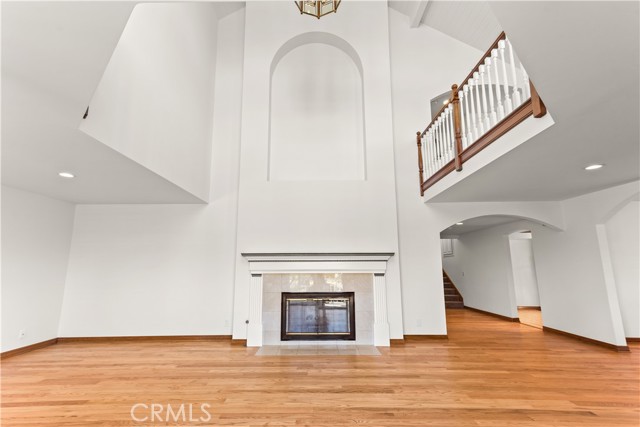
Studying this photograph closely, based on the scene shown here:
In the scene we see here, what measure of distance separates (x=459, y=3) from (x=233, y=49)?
4300mm

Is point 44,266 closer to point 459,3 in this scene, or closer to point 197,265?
point 197,265

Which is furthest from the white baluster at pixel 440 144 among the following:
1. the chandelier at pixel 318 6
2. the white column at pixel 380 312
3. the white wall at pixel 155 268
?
the white wall at pixel 155 268

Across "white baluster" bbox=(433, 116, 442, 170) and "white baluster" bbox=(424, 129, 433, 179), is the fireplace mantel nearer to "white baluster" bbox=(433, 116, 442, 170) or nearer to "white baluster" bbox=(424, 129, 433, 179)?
"white baluster" bbox=(424, 129, 433, 179)

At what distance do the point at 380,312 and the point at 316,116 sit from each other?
154 inches

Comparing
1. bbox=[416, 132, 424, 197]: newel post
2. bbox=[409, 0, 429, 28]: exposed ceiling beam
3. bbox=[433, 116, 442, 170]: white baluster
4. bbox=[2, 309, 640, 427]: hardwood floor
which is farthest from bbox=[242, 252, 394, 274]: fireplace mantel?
bbox=[409, 0, 429, 28]: exposed ceiling beam

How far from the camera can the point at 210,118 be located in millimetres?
5590

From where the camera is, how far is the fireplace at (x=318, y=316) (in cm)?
489

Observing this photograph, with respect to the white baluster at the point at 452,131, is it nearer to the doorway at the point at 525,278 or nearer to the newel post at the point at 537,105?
the newel post at the point at 537,105

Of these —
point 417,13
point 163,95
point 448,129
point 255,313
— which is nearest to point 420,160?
point 448,129

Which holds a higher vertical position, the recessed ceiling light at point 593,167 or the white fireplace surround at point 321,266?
the recessed ceiling light at point 593,167

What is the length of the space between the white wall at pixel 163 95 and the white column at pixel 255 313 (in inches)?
68.2

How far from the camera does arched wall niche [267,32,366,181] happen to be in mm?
5863

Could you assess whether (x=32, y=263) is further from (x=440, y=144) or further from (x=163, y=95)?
(x=440, y=144)

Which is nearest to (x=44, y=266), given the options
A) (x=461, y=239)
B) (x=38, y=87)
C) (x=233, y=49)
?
(x=38, y=87)
